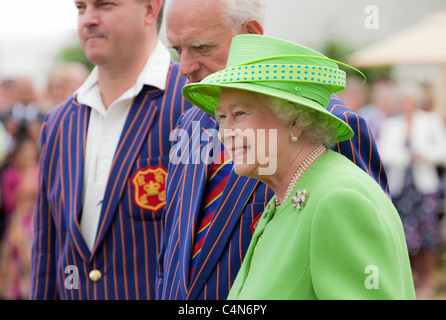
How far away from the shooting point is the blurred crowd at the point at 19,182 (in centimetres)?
733

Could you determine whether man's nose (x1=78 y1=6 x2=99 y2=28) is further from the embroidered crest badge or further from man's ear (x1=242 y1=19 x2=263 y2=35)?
man's ear (x1=242 y1=19 x2=263 y2=35)

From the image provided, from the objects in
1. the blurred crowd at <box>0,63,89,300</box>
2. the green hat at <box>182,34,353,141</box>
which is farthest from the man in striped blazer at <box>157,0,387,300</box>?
the blurred crowd at <box>0,63,89,300</box>

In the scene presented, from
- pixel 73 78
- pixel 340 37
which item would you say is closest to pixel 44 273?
pixel 73 78

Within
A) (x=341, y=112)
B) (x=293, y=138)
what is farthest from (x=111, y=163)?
(x=293, y=138)

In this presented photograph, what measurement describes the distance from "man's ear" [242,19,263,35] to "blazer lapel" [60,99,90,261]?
3.58ft

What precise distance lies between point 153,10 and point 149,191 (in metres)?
0.88

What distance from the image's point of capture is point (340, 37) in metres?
14.8

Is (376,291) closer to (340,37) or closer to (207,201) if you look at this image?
(207,201)

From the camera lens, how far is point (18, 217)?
744 centimetres

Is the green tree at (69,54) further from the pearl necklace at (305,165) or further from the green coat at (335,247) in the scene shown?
the green coat at (335,247)

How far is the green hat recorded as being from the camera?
2.37 meters

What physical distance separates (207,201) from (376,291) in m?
1.02

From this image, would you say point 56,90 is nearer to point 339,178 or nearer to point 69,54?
point 339,178

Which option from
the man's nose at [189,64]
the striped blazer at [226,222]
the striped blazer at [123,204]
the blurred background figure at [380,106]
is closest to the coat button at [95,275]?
the striped blazer at [123,204]
